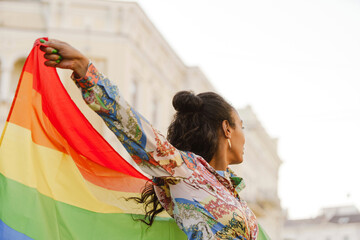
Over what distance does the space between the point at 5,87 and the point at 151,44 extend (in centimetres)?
514

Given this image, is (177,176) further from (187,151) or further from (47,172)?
(47,172)

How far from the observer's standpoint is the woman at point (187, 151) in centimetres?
293

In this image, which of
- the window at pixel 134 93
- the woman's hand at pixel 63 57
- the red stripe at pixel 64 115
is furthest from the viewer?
the window at pixel 134 93

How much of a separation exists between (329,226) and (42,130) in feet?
208

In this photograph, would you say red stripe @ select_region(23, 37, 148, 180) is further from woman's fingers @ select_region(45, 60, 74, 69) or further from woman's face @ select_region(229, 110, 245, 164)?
woman's face @ select_region(229, 110, 245, 164)

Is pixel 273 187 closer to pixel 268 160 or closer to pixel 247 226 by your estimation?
pixel 268 160

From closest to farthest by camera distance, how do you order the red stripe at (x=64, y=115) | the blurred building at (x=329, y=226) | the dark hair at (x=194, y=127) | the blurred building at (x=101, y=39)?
the red stripe at (x=64, y=115)
the dark hair at (x=194, y=127)
the blurred building at (x=101, y=39)
the blurred building at (x=329, y=226)

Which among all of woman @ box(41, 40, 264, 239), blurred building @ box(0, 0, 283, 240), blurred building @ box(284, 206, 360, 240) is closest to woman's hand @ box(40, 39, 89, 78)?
woman @ box(41, 40, 264, 239)

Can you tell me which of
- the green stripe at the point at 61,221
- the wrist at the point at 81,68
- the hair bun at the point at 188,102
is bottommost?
the green stripe at the point at 61,221

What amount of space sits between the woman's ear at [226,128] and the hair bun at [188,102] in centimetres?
15

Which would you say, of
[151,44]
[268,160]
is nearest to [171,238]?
[151,44]

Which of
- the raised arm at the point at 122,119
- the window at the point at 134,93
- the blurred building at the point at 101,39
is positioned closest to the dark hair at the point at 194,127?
the raised arm at the point at 122,119

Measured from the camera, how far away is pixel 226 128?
3.60 metres

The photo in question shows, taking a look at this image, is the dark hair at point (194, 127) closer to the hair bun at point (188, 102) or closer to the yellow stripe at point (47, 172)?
the hair bun at point (188, 102)
